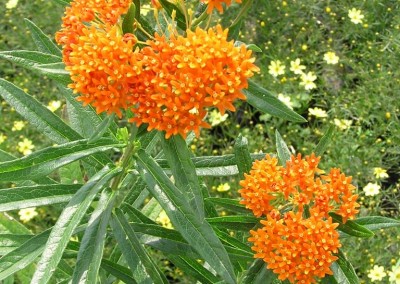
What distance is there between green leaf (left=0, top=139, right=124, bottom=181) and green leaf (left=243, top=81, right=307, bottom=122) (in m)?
0.56

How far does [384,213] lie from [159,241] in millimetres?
2079

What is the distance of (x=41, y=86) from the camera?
193 inches

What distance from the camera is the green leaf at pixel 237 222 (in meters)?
2.26

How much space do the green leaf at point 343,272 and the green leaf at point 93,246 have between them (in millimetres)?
799

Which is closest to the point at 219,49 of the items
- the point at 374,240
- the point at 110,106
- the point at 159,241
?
the point at 110,106

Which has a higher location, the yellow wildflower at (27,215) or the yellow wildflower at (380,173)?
the yellow wildflower at (380,173)

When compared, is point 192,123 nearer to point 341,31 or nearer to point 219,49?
point 219,49

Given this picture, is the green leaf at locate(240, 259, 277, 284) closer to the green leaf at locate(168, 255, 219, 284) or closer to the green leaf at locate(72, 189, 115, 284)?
the green leaf at locate(168, 255, 219, 284)

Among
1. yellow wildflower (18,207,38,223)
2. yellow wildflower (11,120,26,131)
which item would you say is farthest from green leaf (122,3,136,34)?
yellow wildflower (11,120,26,131)

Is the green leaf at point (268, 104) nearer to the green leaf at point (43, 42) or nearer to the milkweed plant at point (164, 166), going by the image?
the milkweed plant at point (164, 166)

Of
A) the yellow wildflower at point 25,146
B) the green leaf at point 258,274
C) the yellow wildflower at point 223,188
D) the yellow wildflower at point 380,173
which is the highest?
the green leaf at point 258,274

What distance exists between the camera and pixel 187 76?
5.70ft

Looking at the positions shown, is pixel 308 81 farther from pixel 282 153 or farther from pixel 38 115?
pixel 38 115

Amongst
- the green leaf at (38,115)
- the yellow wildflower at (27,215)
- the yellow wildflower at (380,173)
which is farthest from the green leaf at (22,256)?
the yellow wildflower at (380,173)
